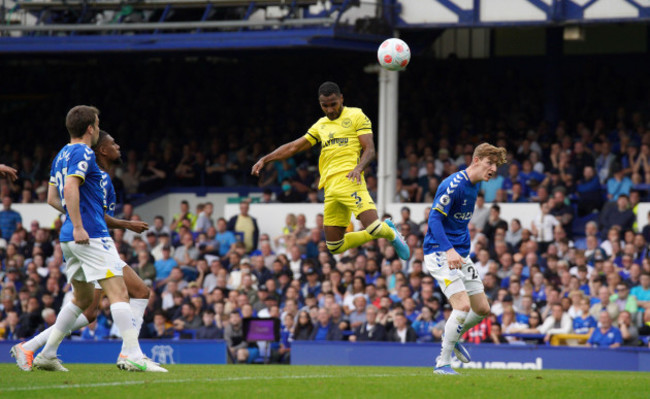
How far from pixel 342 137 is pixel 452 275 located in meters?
2.39

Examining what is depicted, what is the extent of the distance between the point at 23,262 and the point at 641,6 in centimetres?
1319

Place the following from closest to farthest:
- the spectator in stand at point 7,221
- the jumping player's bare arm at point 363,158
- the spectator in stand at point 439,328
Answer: the jumping player's bare arm at point 363,158 → the spectator in stand at point 439,328 → the spectator in stand at point 7,221

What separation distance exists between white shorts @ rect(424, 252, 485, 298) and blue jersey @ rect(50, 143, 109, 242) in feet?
10.2

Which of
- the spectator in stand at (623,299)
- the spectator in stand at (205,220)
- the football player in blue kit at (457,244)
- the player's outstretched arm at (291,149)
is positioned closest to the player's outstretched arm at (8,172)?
the player's outstretched arm at (291,149)

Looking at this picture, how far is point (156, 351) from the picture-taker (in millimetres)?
18828

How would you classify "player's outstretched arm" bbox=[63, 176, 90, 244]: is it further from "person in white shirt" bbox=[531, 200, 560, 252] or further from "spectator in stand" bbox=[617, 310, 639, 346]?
"person in white shirt" bbox=[531, 200, 560, 252]

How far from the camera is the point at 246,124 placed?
27016 millimetres

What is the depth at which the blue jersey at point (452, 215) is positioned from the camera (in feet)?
34.7

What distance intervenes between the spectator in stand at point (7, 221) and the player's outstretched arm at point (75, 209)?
597 inches

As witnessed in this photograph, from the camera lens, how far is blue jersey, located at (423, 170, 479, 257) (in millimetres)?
10578

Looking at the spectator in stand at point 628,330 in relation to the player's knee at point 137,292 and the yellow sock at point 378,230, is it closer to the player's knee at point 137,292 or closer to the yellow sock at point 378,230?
the yellow sock at point 378,230

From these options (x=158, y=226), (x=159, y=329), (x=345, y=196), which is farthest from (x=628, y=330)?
(x=158, y=226)

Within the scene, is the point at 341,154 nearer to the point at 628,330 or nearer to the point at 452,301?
the point at 452,301

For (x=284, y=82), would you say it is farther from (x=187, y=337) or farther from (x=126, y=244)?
(x=187, y=337)
